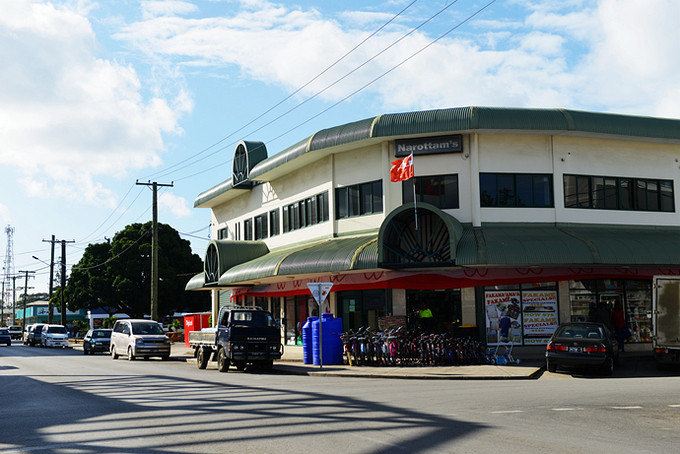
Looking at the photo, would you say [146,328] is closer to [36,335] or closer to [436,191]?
[436,191]

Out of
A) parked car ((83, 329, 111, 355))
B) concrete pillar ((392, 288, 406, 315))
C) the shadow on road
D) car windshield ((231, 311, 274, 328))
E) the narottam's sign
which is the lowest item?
parked car ((83, 329, 111, 355))

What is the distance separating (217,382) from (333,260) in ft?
28.5

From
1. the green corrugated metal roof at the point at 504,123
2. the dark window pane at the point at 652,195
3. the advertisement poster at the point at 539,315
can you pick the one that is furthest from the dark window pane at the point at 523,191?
the dark window pane at the point at 652,195

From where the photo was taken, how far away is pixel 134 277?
6981 cm

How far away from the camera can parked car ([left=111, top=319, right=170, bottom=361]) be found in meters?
35.2

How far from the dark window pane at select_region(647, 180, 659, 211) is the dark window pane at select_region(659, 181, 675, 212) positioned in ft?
0.73

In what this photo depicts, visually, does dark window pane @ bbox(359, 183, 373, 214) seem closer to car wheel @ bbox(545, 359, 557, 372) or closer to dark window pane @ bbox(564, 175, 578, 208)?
dark window pane @ bbox(564, 175, 578, 208)

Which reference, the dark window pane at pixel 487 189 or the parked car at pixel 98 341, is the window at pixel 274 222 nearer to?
the parked car at pixel 98 341

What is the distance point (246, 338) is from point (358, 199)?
28.1 ft

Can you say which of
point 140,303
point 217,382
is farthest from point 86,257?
point 217,382

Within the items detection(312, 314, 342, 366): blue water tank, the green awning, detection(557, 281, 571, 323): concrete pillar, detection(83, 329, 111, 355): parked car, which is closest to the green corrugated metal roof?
the green awning

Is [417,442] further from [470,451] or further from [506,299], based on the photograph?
[506,299]

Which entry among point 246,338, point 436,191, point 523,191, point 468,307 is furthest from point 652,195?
point 246,338

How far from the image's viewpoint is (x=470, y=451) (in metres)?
9.39
